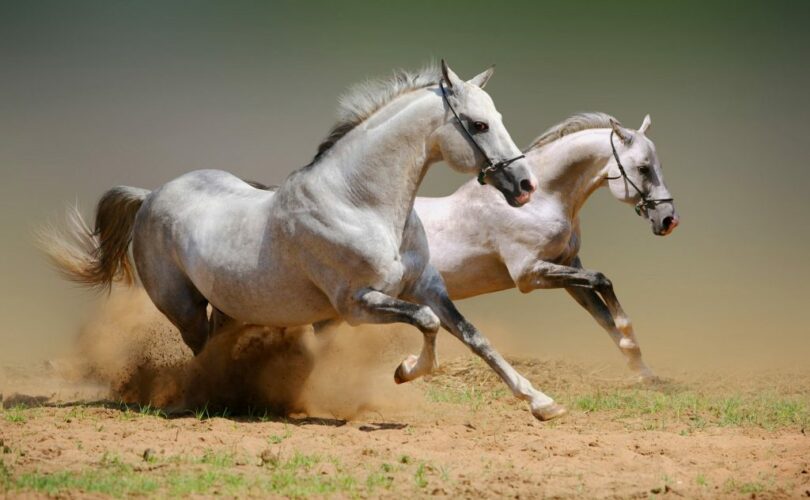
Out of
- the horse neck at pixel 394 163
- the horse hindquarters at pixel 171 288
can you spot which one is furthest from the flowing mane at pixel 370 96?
the horse hindquarters at pixel 171 288

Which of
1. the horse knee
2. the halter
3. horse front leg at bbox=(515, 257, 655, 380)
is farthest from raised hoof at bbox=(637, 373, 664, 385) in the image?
the halter

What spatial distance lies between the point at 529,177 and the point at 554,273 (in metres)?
2.00

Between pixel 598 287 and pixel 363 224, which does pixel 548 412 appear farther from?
pixel 598 287

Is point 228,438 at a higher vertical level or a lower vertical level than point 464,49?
lower

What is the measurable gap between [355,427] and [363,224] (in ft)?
3.34

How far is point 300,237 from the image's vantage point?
524 centimetres

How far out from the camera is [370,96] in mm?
5500

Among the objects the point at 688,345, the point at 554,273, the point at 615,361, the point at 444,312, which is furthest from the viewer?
the point at 688,345

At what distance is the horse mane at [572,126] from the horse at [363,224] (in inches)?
74.9

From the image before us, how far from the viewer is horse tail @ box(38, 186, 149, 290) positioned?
6.52 metres

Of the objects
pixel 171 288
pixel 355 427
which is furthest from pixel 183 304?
pixel 355 427

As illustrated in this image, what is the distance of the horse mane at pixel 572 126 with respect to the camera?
723 centimetres

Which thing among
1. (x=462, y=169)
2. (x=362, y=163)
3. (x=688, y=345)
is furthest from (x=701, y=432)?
(x=688, y=345)

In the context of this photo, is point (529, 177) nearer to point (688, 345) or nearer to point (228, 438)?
point (228, 438)
